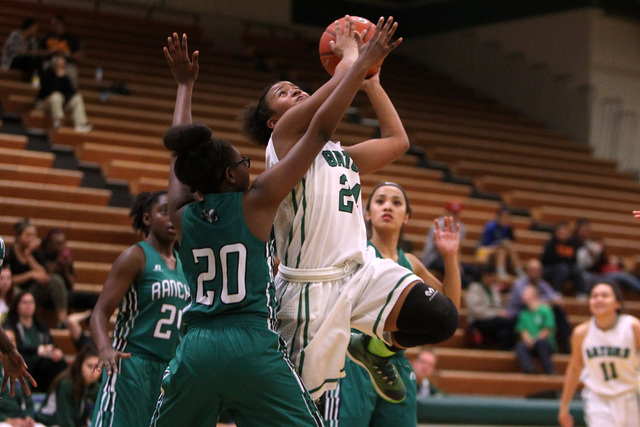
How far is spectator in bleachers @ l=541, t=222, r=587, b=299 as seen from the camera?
36.6 ft

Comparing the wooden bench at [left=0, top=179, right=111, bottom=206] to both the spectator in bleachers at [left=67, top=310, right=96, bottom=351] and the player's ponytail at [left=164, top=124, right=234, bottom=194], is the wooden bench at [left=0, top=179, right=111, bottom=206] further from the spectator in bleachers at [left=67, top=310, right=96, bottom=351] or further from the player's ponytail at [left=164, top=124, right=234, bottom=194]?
the player's ponytail at [left=164, top=124, right=234, bottom=194]

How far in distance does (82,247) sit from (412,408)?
5470mm

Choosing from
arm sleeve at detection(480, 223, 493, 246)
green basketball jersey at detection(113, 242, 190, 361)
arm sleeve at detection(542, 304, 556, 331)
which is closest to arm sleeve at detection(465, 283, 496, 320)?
arm sleeve at detection(542, 304, 556, 331)

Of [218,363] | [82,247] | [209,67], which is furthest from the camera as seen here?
[209,67]

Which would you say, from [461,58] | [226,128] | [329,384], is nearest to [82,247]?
[226,128]

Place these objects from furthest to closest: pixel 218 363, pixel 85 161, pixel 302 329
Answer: pixel 85 161
pixel 302 329
pixel 218 363

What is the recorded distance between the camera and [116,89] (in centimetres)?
1216

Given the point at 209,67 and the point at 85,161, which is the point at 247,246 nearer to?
the point at 85,161

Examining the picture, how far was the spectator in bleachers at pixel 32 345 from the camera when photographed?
7.00 m

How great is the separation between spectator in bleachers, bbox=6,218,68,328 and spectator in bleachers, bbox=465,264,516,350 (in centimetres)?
445

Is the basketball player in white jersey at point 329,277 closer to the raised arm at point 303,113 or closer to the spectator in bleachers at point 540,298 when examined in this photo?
the raised arm at point 303,113

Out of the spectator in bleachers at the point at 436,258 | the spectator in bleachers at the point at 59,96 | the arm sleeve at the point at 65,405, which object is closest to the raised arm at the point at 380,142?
the arm sleeve at the point at 65,405

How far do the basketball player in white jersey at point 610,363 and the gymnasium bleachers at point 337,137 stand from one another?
273 cm

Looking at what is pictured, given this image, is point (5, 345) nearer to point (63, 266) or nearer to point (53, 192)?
point (63, 266)
